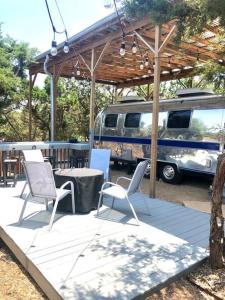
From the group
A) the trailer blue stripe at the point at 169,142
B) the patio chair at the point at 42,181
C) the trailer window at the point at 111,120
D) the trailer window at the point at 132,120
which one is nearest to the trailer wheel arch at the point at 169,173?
the trailer blue stripe at the point at 169,142

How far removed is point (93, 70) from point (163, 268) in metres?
6.34

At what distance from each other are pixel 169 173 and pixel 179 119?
1458mm

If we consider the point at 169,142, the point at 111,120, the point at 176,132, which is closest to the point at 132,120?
the point at 111,120

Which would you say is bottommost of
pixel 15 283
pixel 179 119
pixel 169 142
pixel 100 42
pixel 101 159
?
pixel 15 283

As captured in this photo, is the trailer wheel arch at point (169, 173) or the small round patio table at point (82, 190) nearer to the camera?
the small round patio table at point (82, 190)

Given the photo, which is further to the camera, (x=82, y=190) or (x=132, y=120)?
(x=132, y=120)

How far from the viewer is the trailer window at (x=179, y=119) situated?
25.1 feet

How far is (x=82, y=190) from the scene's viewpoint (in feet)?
14.6

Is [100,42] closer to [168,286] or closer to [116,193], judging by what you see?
[116,193]

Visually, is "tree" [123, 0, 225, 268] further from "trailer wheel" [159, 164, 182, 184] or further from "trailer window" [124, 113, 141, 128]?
"trailer window" [124, 113, 141, 128]

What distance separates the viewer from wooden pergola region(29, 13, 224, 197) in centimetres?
589

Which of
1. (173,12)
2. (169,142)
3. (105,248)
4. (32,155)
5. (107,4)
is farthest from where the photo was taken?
(169,142)

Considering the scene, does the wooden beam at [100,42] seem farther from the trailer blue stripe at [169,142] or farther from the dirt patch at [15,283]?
the dirt patch at [15,283]

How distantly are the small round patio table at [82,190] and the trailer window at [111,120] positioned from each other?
5.43 meters
